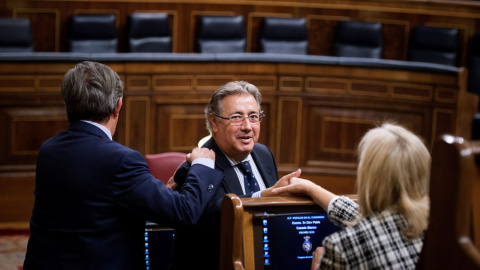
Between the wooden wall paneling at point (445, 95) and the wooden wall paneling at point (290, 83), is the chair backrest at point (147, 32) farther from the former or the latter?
the wooden wall paneling at point (445, 95)

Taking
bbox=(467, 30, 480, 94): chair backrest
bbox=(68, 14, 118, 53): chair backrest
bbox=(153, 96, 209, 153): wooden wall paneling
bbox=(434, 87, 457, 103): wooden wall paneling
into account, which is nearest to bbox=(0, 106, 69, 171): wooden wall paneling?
bbox=(153, 96, 209, 153): wooden wall paneling

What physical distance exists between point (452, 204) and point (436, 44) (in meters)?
5.32

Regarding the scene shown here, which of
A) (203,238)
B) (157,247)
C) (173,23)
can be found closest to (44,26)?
(173,23)

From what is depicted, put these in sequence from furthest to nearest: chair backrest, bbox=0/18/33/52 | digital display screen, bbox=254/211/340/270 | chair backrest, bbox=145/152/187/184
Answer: chair backrest, bbox=0/18/33/52, chair backrest, bbox=145/152/187/184, digital display screen, bbox=254/211/340/270

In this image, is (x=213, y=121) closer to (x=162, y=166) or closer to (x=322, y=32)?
(x=162, y=166)

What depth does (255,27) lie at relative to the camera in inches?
252

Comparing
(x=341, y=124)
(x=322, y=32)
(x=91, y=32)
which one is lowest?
(x=341, y=124)

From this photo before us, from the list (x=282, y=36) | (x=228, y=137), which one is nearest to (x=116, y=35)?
(x=282, y=36)

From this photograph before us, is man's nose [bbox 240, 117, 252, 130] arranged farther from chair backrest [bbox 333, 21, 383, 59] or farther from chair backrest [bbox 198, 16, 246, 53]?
chair backrest [bbox 333, 21, 383, 59]

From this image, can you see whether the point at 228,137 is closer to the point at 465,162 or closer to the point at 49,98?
the point at 465,162

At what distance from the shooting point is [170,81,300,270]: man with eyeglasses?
76.0 inches

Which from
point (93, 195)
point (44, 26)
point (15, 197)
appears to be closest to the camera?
point (93, 195)

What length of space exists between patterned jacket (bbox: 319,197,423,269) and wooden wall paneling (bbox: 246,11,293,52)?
5.06m

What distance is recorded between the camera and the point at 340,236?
1.43 meters
